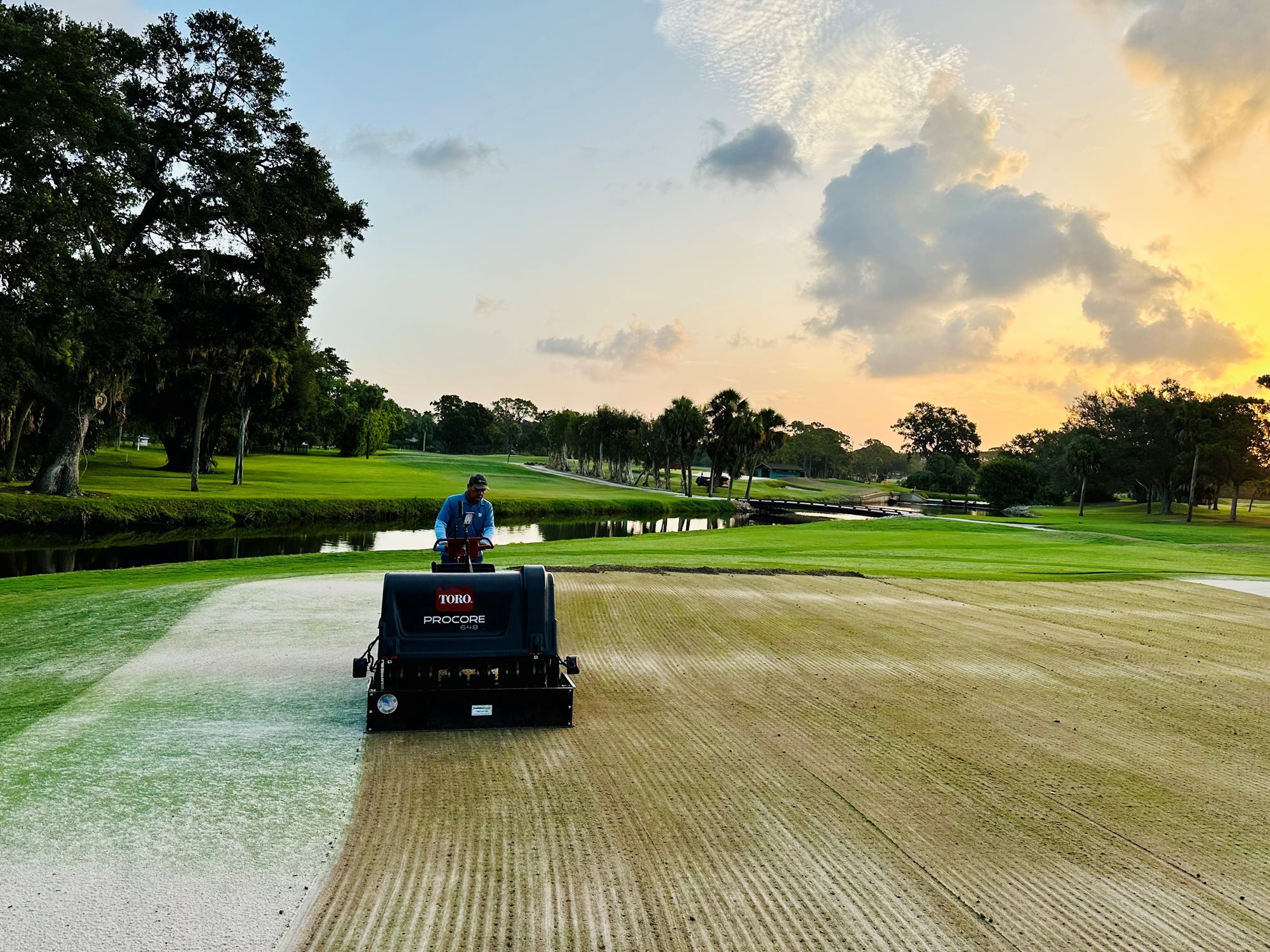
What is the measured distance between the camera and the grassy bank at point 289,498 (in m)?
36.3

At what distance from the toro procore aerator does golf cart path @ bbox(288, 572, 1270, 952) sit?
0.60ft

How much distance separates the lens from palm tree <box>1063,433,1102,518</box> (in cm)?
8481

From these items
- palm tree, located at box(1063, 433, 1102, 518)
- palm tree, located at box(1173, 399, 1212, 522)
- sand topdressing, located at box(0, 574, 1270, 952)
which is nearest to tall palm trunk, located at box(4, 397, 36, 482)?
sand topdressing, located at box(0, 574, 1270, 952)

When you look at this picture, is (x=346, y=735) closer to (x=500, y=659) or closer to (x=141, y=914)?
(x=500, y=659)

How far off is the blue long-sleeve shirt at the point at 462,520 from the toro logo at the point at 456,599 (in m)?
1.26

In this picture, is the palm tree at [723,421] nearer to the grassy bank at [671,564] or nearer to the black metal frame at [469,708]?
the grassy bank at [671,564]

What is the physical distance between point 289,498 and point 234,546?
46.8 feet

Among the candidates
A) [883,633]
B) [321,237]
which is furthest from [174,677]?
[321,237]

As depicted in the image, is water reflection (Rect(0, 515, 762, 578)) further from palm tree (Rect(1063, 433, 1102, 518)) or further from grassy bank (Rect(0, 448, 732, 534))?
palm tree (Rect(1063, 433, 1102, 518))

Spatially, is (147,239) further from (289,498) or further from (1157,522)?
(1157,522)

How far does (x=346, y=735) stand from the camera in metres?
7.57

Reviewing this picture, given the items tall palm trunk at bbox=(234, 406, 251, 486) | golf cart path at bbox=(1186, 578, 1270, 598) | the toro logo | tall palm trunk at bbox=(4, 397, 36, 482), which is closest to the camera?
the toro logo

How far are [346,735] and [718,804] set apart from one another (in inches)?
130

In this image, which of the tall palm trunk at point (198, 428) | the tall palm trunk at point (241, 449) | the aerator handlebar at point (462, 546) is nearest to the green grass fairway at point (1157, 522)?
the aerator handlebar at point (462, 546)
